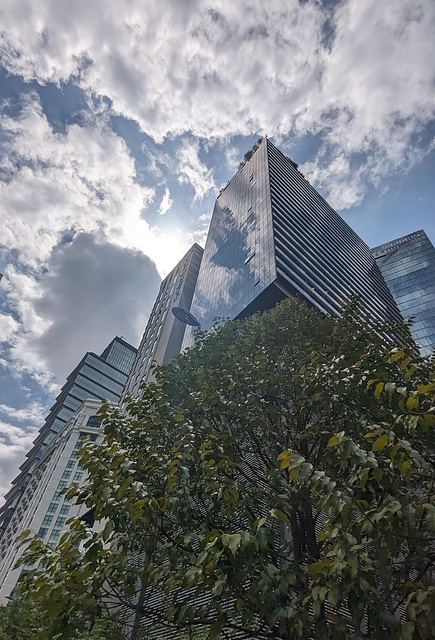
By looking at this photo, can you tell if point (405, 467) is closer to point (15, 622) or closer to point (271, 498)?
point (271, 498)

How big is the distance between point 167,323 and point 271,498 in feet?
190

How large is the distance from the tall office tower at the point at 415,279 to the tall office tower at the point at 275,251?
4.31m

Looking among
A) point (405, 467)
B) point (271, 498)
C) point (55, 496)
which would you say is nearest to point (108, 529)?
point (271, 498)

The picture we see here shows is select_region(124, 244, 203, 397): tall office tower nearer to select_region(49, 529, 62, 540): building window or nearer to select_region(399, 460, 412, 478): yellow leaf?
select_region(49, 529, 62, 540): building window

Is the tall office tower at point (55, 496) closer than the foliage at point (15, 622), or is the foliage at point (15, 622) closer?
the foliage at point (15, 622)

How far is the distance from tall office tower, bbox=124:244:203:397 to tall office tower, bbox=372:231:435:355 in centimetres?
5066

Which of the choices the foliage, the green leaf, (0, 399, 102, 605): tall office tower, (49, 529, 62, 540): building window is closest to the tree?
the green leaf

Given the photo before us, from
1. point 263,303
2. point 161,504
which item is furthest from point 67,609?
point 263,303

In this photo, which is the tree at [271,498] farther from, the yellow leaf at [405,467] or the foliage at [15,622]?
the foliage at [15,622]

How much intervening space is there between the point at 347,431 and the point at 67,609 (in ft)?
16.3

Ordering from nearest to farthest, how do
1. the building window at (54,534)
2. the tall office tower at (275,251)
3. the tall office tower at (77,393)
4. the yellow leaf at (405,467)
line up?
the yellow leaf at (405,467) → the tall office tower at (275,251) → the building window at (54,534) → the tall office tower at (77,393)

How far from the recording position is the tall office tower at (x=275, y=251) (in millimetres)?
49406

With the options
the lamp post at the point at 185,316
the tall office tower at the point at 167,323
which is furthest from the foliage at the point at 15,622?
the lamp post at the point at 185,316

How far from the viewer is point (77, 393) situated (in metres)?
116
